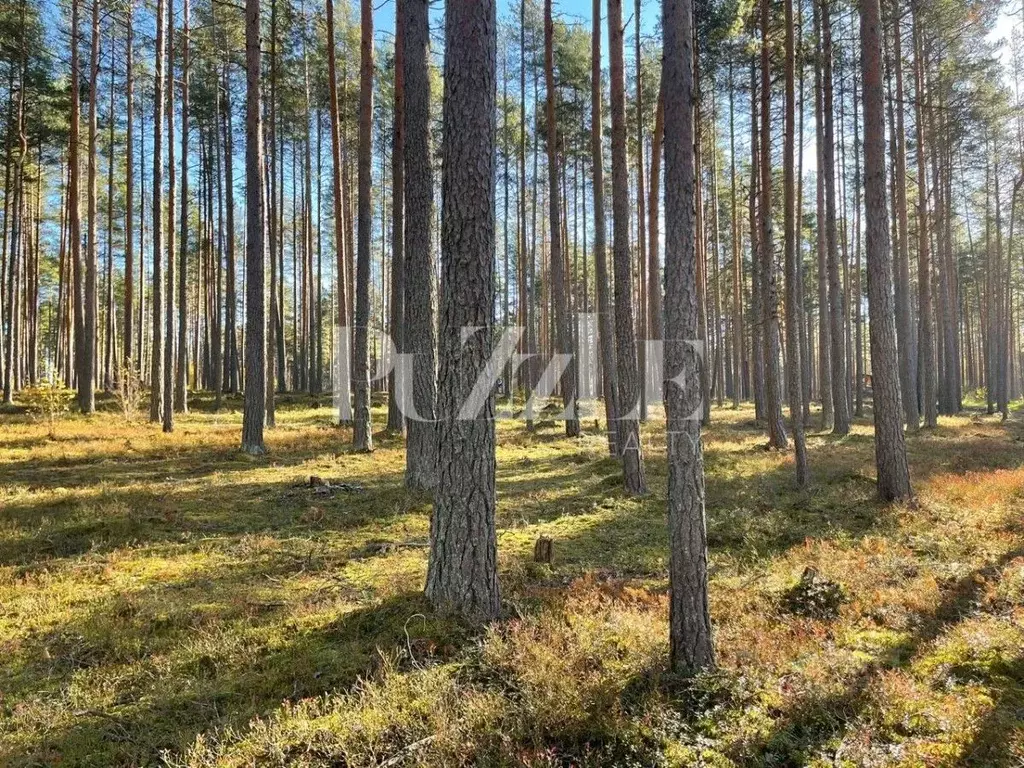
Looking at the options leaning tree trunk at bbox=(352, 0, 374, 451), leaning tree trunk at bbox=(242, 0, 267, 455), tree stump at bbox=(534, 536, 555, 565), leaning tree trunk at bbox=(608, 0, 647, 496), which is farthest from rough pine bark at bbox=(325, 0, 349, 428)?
tree stump at bbox=(534, 536, 555, 565)

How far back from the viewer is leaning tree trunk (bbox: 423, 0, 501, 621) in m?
4.43

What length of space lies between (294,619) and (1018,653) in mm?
5351

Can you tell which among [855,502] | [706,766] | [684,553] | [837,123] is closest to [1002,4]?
[837,123]

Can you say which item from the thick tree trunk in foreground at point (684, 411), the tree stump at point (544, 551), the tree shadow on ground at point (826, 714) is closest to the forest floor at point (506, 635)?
the tree shadow on ground at point (826, 714)

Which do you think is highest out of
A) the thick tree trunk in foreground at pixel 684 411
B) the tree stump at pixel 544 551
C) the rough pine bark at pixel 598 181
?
the rough pine bark at pixel 598 181

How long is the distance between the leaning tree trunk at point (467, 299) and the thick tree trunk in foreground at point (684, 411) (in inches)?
56.5

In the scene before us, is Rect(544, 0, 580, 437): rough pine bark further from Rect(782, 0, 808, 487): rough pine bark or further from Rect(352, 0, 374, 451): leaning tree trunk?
Rect(782, 0, 808, 487): rough pine bark

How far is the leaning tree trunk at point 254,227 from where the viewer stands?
11438 millimetres

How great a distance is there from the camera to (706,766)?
2.91 meters

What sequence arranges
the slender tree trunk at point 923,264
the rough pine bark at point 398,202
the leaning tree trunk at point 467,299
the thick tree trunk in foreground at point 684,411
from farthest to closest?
1. the slender tree trunk at point 923,264
2. the rough pine bark at point 398,202
3. the leaning tree trunk at point 467,299
4. the thick tree trunk in foreground at point 684,411

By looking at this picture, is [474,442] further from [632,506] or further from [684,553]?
[632,506]

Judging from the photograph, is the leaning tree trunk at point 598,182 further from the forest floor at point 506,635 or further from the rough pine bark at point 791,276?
the forest floor at point 506,635

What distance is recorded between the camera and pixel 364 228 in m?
12.8

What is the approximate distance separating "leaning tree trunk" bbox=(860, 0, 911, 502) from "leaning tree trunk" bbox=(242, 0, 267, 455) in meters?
10.9
